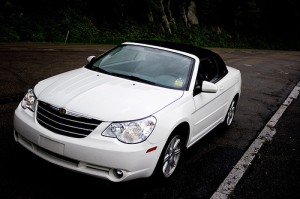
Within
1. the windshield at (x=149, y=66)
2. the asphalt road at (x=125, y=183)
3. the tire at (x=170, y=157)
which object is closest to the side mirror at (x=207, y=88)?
the windshield at (x=149, y=66)

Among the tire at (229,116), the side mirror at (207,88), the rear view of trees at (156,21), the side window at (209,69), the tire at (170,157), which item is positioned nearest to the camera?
the tire at (170,157)

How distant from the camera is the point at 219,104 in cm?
573

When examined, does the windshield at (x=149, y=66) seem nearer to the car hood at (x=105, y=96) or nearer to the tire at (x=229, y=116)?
the car hood at (x=105, y=96)

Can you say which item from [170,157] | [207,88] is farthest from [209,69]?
[170,157]

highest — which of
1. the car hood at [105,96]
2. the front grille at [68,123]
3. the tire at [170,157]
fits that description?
the car hood at [105,96]

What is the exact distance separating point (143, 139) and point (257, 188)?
182cm

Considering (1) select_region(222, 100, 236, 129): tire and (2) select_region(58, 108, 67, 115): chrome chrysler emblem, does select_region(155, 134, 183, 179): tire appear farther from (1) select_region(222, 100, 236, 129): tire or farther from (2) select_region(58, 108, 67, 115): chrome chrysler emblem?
(1) select_region(222, 100, 236, 129): tire

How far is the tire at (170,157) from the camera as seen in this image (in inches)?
162

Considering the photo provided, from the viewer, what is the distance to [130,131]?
12.1 feet

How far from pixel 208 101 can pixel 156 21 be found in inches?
996

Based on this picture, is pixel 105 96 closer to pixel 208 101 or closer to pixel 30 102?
pixel 30 102

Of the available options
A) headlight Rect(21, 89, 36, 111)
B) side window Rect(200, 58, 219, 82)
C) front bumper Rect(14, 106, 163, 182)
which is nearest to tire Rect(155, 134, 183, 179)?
front bumper Rect(14, 106, 163, 182)

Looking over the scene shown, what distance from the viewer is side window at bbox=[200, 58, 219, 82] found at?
17.7 feet

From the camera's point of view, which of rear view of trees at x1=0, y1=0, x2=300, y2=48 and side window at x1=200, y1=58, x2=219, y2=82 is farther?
rear view of trees at x1=0, y1=0, x2=300, y2=48
